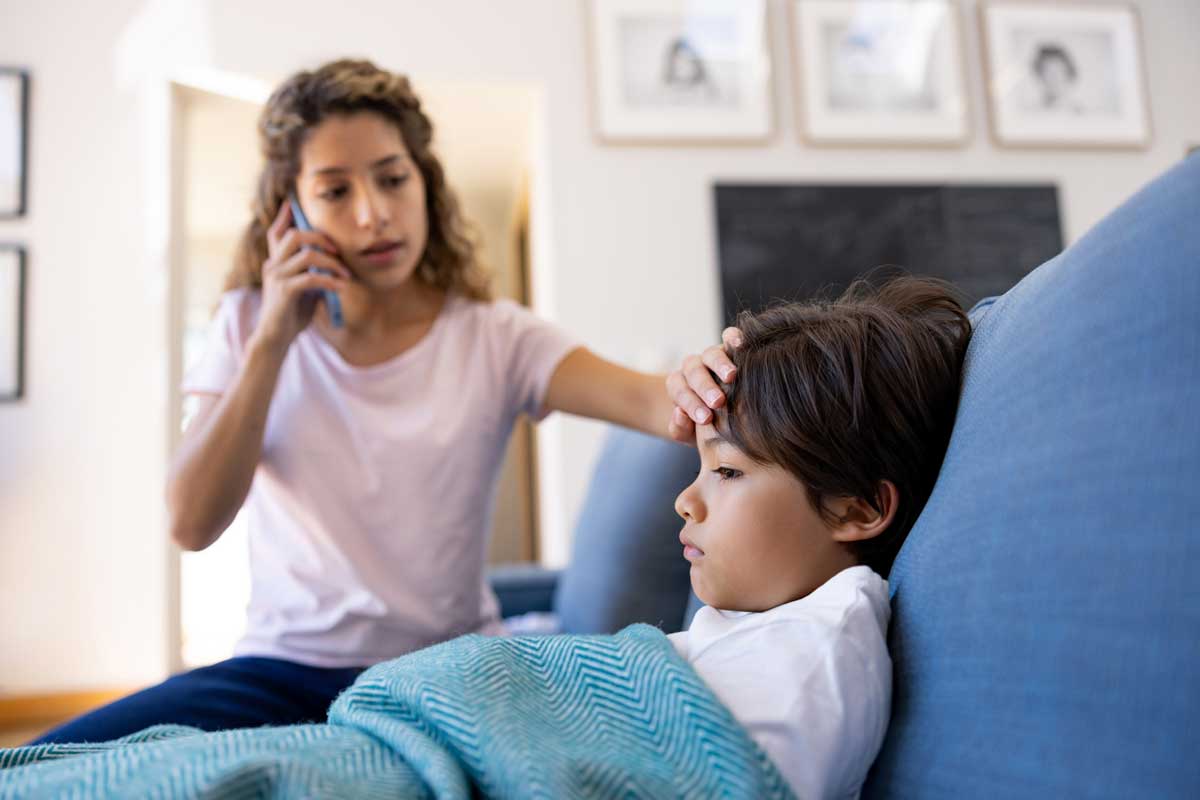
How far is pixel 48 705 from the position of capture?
335cm

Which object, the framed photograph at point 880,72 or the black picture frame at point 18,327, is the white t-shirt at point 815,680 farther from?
the black picture frame at point 18,327

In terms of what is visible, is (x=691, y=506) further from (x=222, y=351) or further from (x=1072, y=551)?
(x=222, y=351)

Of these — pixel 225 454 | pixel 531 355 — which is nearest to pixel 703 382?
pixel 531 355

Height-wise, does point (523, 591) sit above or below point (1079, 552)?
below

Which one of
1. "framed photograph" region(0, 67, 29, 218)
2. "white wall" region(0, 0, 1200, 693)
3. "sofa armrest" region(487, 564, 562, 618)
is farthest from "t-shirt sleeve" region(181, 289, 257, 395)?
"framed photograph" region(0, 67, 29, 218)

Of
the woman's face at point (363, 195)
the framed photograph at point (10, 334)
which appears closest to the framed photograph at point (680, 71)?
the framed photograph at point (10, 334)

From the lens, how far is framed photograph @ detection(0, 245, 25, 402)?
3441mm

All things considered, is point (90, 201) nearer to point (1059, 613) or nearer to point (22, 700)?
point (22, 700)

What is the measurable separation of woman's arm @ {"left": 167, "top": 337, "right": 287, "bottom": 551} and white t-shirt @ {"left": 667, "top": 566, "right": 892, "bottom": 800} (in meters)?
0.75

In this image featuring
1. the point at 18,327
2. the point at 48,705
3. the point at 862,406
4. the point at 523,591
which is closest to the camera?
the point at 862,406

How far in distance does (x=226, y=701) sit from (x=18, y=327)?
9.83 ft

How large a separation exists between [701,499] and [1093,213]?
3777 millimetres

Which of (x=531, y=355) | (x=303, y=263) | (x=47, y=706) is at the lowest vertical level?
(x=47, y=706)

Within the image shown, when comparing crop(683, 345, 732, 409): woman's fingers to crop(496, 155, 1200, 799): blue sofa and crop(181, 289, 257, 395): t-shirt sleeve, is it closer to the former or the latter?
crop(496, 155, 1200, 799): blue sofa
